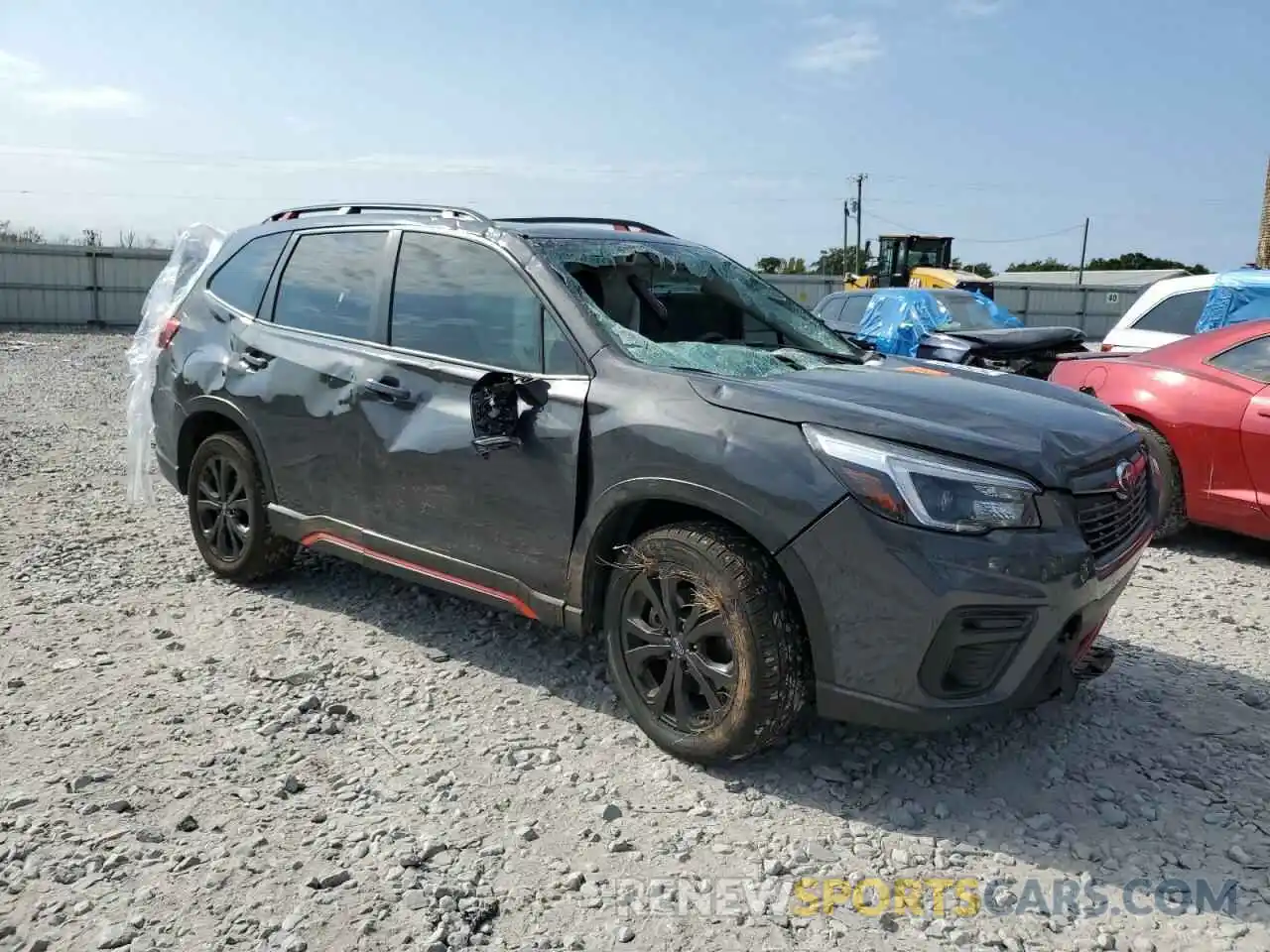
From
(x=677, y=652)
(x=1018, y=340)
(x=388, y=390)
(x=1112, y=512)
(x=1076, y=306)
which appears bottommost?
(x=677, y=652)

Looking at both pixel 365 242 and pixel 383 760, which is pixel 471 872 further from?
pixel 365 242

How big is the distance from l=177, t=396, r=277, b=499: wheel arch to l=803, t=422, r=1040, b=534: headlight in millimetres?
2872

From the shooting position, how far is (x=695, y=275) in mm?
4379

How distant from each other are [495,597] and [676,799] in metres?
1.05

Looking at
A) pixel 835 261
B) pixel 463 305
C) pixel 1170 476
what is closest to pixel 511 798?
pixel 463 305

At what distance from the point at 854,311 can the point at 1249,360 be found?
25.0 ft

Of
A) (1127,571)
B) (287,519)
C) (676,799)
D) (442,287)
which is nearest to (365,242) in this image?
(442,287)

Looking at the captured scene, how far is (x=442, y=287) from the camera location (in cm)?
407

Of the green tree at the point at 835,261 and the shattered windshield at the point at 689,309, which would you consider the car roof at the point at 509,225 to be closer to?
the shattered windshield at the point at 689,309

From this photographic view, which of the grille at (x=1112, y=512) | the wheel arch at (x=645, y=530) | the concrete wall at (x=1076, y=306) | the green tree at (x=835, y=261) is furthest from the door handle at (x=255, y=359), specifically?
the green tree at (x=835, y=261)

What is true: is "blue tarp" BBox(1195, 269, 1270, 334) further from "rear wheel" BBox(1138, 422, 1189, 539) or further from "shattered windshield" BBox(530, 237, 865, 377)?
"shattered windshield" BBox(530, 237, 865, 377)

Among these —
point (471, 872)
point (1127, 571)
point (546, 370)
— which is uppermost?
point (546, 370)

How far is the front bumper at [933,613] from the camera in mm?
2822

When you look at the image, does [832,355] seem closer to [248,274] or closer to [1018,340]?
[248,274]
